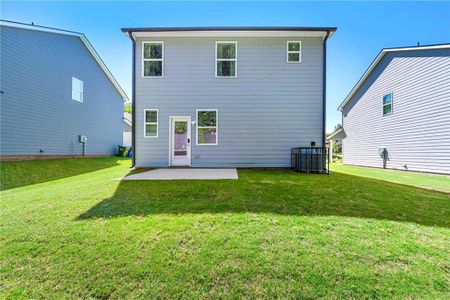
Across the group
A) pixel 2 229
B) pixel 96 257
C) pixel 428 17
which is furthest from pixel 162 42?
pixel 428 17

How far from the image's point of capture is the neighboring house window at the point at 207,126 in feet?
28.8

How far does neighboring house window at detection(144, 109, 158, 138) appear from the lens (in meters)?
8.77

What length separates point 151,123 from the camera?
346 inches

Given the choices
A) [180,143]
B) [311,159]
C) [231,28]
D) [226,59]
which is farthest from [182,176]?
[231,28]

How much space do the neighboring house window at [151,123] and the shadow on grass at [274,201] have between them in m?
3.64

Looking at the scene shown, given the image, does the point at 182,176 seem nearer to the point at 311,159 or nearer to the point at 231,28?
the point at 311,159

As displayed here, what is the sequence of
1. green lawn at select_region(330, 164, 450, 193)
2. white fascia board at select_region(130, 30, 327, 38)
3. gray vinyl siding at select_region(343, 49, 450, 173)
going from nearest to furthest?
green lawn at select_region(330, 164, 450, 193) → white fascia board at select_region(130, 30, 327, 38) → gray vinyl siding at select_region(343, 49, 450, 173)

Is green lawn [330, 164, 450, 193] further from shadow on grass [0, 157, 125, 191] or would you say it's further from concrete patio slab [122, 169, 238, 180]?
shadow on grass [0, 157, 125, 191]

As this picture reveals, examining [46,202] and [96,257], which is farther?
[46,202]

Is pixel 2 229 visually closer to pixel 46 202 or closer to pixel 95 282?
pixel 46 202

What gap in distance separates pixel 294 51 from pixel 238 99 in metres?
3.13

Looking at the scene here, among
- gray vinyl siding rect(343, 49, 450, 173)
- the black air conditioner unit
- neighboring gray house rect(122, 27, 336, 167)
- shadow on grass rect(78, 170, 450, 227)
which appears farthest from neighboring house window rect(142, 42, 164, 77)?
gray vinyl siding rect(343, 49, 450, 173)

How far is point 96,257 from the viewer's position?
2395 millimetres

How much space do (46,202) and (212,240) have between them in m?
3.69
